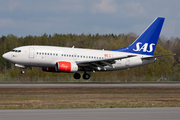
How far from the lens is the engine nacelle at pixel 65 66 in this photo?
38.9 meters

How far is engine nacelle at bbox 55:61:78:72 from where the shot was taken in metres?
38.9

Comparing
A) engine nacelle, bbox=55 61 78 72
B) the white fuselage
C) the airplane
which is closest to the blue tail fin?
the airplane

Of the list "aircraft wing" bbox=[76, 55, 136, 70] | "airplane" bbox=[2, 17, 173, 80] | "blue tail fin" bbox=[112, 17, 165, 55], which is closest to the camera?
"airplane" bbox=[2, 17, 173, 80]

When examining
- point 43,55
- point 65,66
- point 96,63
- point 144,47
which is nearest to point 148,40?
point 144,47

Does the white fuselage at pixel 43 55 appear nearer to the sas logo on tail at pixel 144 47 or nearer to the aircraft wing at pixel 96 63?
the aircraft wing at pixel 96 63

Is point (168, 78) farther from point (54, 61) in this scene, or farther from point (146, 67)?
point (54, 61)

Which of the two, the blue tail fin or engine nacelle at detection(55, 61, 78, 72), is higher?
the blue tail fin

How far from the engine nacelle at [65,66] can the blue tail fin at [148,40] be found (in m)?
11.3

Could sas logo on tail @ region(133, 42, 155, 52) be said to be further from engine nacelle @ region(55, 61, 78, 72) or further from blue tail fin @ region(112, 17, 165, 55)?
engine nacelle @ region(55, 61, 78, 72)

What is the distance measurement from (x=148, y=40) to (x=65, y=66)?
629 inches

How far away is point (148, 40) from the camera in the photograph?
47.8 meters

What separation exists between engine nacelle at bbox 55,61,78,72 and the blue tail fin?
37.0 feet

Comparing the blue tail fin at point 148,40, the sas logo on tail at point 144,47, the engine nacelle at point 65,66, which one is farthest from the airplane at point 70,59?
the sas logo on tail at point 144,47

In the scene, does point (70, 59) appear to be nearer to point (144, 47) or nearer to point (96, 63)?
point (96, 63)
